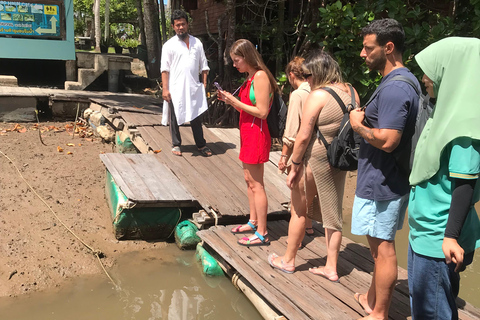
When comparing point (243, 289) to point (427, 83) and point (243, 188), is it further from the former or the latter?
point (427, 83)

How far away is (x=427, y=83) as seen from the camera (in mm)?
2164

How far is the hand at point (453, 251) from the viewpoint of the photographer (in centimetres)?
186

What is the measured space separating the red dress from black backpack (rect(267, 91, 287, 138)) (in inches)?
2.8

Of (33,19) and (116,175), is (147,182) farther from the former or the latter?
(33,19)

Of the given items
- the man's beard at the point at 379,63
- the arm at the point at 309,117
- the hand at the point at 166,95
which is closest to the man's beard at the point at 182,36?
the hand at the point at 166,95

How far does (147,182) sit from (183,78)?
161 cm

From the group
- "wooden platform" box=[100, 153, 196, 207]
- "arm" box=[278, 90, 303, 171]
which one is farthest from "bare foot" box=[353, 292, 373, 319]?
"wooden platform" box=[100, 153, 196, 207]

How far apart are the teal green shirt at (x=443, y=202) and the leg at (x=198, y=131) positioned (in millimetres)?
4302

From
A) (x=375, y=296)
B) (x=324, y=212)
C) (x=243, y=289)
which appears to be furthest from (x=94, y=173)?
(x=375, y=296)

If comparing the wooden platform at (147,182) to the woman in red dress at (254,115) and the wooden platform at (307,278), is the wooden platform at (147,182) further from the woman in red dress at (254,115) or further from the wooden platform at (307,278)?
the woman in red dress at (254,115)

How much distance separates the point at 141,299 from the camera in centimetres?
390

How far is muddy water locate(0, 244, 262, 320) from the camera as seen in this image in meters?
3.64

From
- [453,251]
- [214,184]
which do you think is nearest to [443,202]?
[453,251]

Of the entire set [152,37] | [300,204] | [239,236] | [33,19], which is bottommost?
[239,236]
